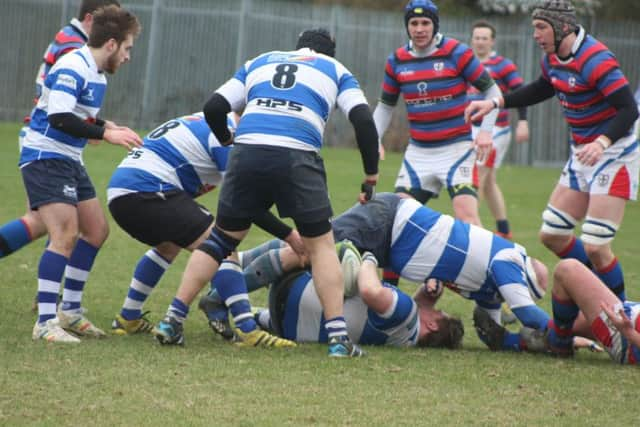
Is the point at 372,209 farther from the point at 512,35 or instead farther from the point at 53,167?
the point at 512,35

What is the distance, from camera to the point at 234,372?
5.67m

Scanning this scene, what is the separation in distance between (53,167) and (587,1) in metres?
24.3

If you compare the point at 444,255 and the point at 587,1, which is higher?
the point at 587,1

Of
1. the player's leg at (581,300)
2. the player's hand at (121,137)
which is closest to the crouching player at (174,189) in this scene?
the player's hand at (121,137)

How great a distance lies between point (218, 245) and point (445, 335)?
1.49m

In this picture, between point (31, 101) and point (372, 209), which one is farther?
point (31, 101)

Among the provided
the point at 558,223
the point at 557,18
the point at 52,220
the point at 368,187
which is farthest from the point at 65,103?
the point at 558,223

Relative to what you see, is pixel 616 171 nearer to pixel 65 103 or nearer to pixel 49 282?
pixel 65 103

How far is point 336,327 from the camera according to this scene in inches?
246

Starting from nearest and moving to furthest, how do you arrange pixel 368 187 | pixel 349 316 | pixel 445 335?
1. pixel 368 187
2. pixel 349 316
3. pixel 445 335

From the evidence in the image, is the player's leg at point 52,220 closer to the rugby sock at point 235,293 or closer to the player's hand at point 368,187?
the rugby sock at point 235,293

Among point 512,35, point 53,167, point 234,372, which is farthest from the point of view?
point 512,35

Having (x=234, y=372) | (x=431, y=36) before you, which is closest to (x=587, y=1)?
(x=431, y=36)

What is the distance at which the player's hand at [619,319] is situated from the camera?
5820 millimetres
